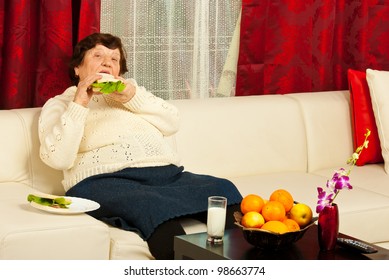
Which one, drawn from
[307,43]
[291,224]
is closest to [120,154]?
[291,224]

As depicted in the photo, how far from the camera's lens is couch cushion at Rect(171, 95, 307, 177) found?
12.5 feet

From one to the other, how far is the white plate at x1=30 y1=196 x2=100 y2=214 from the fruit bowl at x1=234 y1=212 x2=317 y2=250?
57cm

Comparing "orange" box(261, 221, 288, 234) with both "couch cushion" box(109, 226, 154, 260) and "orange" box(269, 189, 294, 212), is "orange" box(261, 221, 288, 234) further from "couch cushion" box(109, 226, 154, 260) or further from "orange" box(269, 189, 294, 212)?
"couch cushion" box(109, 226, 154, 260)

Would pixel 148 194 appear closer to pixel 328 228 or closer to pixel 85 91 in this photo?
pixel 85 91

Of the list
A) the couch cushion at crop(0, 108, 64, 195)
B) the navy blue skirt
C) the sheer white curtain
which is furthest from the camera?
the sheer white curtain

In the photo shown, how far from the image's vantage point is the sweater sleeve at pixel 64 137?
324cm

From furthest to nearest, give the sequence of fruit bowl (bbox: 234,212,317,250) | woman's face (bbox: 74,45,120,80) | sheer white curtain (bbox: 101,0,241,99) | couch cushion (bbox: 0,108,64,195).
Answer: sheer white curtain (bbox: 101,0,241,99)
woman's face (bbox: 74,45,120,80)
couch cushion (bbox: 0,108,64,195)
fruit bowl (bbox: 234,212,317,250)

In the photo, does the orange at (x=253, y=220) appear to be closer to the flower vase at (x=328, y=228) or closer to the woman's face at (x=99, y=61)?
the flower vase at (x=328, y=228)

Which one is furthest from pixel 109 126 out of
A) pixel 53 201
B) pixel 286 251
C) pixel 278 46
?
pixel 278 46

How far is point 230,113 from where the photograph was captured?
3910 millimetres

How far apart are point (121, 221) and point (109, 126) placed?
0.44 m

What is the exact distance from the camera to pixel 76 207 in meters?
3.01

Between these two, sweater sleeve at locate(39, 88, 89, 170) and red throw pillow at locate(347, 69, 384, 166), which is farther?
red throw pillow at locate(347, 69, 384, 166)

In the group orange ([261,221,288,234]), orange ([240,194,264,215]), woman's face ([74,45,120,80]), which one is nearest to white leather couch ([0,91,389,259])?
woman's face ([74,45,120,80])
